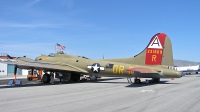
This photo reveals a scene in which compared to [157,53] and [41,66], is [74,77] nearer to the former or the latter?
[41,66]

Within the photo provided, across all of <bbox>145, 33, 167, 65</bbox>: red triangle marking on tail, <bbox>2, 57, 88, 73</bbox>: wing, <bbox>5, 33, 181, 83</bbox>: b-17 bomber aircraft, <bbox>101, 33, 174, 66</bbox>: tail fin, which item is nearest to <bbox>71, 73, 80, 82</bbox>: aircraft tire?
<bbox>5, 33, 181, 83</bbox>: b-17 bomber aircraft

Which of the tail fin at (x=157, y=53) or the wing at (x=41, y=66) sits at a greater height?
the tail fin at (x=157, y=53)

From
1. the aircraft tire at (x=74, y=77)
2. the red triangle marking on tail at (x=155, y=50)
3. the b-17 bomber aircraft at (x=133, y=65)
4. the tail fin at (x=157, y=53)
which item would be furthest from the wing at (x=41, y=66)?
the red triangle marking on tail at (x=155, y=50)

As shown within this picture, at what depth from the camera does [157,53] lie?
22438 millimetres

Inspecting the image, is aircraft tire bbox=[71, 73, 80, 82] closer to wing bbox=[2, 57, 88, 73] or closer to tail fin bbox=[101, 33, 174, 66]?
wing bbox=[2, 57, 88, 73]

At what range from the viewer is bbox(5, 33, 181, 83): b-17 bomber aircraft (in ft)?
69.9

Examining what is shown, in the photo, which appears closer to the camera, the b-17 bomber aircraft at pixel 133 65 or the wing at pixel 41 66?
the b-17 bomber aircraft at pixel 133 65

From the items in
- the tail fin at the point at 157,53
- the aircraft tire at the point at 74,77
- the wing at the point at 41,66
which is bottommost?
the aircraft tire at the point at 74,77

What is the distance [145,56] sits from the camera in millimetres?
22875

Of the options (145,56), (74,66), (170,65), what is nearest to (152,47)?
(145,56)

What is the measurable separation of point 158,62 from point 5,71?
5641 centimetres

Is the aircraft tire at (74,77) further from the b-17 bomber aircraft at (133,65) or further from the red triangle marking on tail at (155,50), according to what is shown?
the red triangle marking on tail at (155,50)

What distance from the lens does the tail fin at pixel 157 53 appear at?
22.1m

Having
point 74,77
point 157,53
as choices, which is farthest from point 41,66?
point 157,53
